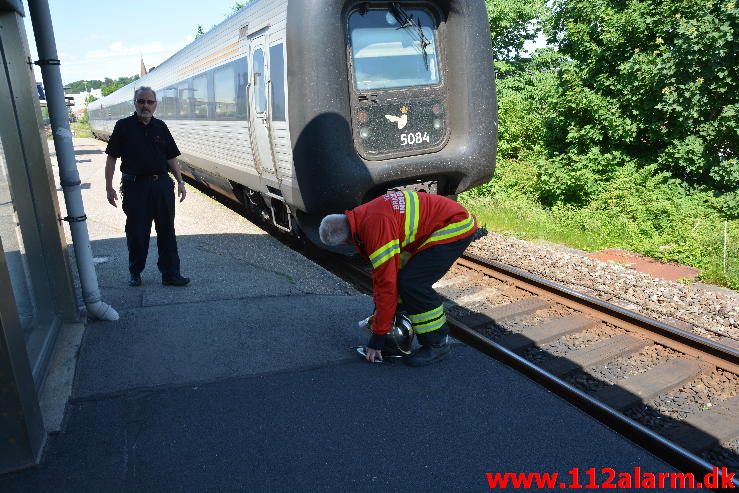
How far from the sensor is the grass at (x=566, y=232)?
22.5 ft

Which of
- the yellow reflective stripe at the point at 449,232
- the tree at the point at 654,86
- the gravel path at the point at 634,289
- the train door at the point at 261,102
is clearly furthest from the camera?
the tree at the point at 654,86

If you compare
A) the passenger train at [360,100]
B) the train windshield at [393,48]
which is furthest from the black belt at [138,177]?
the train windshield at [393,48]

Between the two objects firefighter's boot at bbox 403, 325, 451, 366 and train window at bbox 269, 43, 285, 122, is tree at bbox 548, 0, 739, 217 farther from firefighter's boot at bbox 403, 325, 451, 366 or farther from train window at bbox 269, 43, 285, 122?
firefighter's boot at bbox 403, 325, 451, 366

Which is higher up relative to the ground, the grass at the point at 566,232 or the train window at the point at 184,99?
the train window at the point at 184,99

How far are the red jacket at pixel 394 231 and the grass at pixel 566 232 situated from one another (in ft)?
→ 14.0

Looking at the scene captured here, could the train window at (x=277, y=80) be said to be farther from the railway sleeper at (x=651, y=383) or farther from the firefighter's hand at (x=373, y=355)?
the railway sleeper at (x=651, y=383)

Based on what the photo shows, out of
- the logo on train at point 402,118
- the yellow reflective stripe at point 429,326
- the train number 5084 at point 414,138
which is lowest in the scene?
the yellow reflective stripe at point 429,326

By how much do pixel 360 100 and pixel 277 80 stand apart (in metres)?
0.96

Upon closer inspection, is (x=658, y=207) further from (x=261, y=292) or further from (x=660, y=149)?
(x=261, y=292)

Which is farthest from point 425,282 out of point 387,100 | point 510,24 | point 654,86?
point 510,24

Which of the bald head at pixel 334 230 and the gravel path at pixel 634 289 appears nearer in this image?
the bald head at pixel 334 230

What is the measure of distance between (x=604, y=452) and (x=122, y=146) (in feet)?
15.2

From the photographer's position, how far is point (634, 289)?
20.0ft

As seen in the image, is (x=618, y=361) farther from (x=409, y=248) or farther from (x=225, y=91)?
(x=225, y=91)
